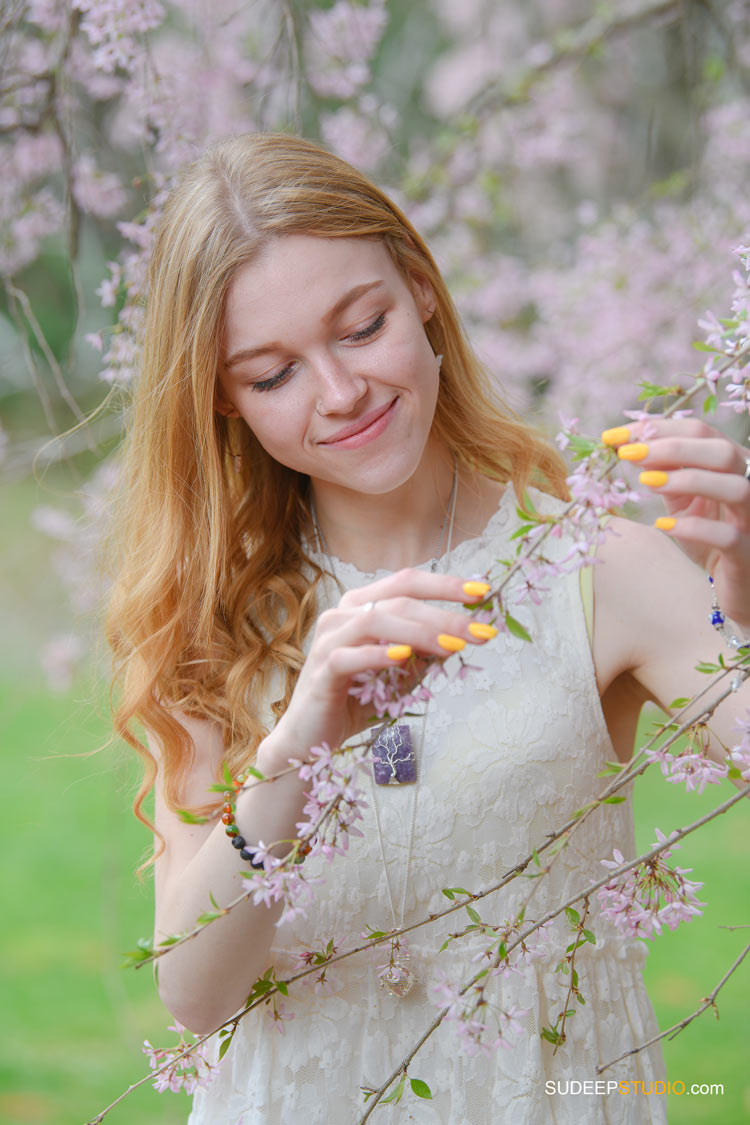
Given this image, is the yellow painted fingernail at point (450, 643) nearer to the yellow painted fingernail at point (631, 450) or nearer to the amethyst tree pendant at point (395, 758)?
the yellow painted fingernail at point (631, 450)

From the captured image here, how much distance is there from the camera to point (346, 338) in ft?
4.25

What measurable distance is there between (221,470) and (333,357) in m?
0.29

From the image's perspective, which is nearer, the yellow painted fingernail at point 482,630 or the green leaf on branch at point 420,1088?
the yellow painted fingernail at point 482,630

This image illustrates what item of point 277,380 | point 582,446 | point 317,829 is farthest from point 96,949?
point 582,446

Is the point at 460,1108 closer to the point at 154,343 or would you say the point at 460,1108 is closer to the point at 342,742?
the point at 342,742

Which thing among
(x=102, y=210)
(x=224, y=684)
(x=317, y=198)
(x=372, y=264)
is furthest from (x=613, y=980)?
(x=102, y=210)

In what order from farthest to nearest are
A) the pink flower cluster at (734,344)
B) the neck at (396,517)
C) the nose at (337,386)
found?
the neck at (396,517), the nose at (337,386), the pink flower cluster at (734,344)

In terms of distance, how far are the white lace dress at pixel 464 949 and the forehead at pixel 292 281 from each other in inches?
20.2

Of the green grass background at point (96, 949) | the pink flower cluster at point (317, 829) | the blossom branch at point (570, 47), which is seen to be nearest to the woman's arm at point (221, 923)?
the pink flower cluster at point (317, 829)

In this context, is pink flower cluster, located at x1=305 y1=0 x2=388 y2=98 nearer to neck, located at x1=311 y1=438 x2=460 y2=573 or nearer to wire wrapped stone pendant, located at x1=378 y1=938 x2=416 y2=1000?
neck, located at x1=311 y1=438 x2=460 y2=573

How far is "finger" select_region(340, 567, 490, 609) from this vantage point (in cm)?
87

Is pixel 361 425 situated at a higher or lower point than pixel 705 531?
higher

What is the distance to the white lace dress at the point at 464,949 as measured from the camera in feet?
4.37

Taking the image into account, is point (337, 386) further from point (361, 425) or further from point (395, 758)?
point (395, 758)
